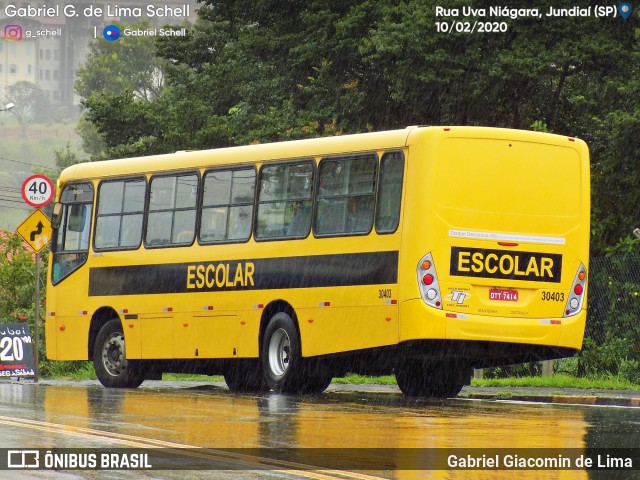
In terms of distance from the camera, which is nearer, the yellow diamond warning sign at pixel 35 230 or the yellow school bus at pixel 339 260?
the yellow school bus at pixel 339 260

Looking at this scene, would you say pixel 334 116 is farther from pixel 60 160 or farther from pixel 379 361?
pixel 60 160

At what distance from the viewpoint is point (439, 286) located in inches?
739

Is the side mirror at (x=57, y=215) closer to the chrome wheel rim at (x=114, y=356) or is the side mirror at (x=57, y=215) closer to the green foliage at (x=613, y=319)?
the chrome wheel rim at (x=114, y=356)

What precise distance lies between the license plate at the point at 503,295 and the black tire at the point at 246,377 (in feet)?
14.9

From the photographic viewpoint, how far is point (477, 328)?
18.8 metres

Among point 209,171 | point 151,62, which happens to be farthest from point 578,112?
point 151,62

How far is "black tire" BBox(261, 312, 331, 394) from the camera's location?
20.5 m

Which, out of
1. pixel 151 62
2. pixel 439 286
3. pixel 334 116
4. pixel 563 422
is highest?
pixel 151 62

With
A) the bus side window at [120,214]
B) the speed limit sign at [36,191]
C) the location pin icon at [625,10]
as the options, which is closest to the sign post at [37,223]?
the speed limit sign at [36,191]

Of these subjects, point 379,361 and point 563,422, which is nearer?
point 563,422

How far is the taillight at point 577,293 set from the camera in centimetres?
1955

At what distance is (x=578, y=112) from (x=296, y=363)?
46.2ft

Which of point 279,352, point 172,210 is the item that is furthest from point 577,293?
point 172,210

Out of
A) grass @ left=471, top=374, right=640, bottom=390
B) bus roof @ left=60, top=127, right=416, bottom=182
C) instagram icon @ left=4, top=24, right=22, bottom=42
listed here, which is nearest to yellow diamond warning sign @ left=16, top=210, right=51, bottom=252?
bus roof @ left=60, top=127, right=416, bottom=182
